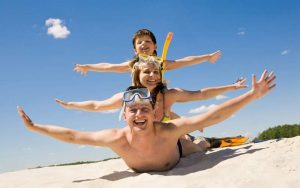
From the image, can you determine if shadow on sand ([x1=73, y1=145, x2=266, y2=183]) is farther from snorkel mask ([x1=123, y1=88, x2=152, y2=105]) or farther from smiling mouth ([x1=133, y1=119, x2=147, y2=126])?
snorkel mask ([x1=123, y1=88, x2=152, y2=105])

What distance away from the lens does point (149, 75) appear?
6.21 metres

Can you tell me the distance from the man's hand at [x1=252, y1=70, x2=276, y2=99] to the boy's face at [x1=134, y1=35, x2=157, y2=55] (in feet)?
10.1

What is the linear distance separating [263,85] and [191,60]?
345 centimetres

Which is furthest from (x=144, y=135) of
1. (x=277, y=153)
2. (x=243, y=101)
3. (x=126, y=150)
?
(x=277, y=153)

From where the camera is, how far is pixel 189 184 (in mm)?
4180

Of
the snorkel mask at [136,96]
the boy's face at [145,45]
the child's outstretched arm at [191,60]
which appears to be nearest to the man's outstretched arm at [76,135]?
the snorkel mask at [136,96]

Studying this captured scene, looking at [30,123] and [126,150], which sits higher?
[30,123]

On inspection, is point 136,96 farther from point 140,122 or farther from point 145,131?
point 145,131

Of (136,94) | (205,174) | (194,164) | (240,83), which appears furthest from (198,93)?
(205,174)

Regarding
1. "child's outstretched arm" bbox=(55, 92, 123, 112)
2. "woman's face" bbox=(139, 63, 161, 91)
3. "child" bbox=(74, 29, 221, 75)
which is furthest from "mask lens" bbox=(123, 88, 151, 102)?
A: "child" bbox=(74, 29, 221, 75)

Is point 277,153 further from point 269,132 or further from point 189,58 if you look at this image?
point 269,132

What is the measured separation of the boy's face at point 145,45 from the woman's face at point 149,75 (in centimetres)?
129

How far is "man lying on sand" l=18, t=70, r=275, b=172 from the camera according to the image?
4930mm

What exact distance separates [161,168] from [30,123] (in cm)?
196
